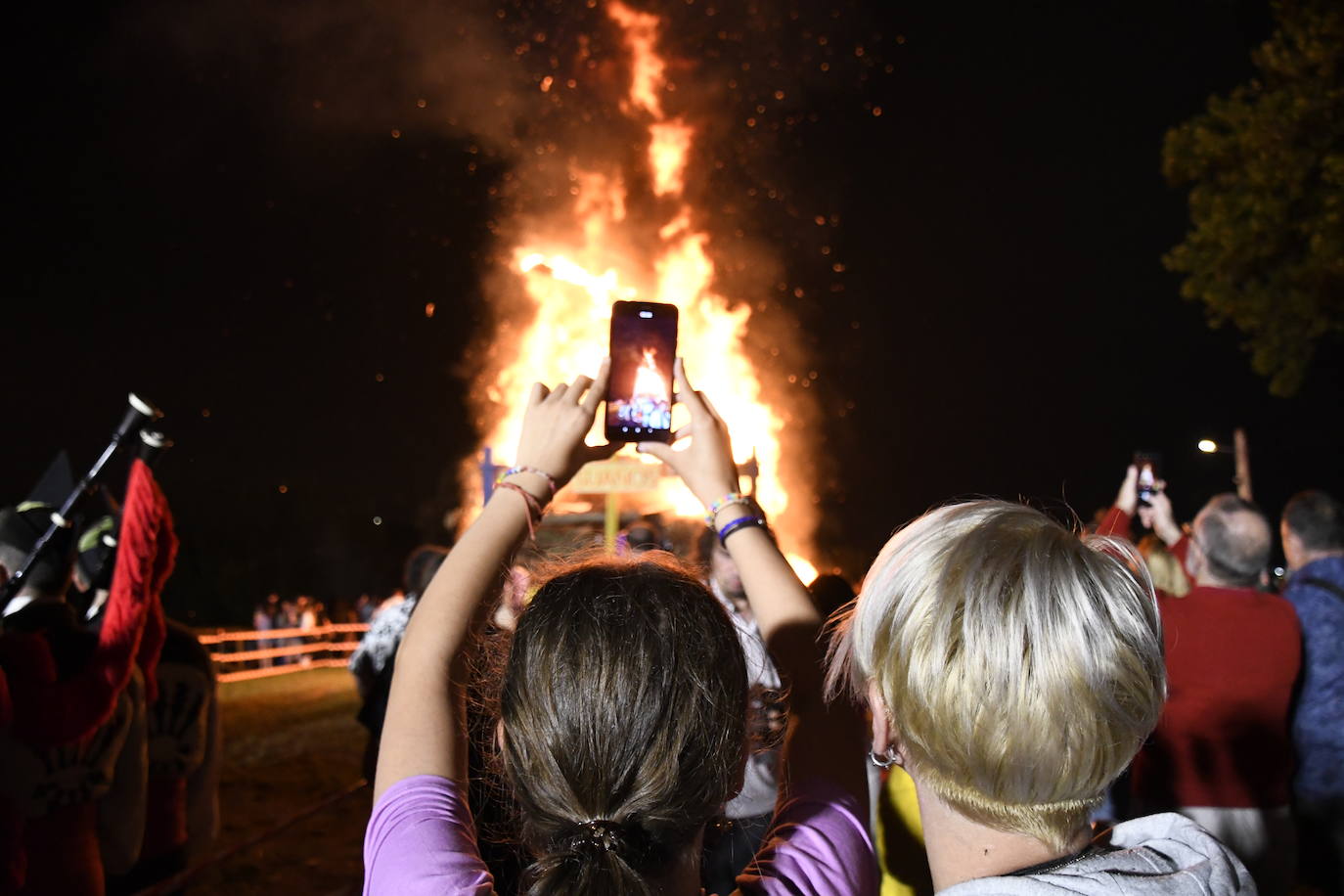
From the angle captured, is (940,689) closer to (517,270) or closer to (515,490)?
(515,490)

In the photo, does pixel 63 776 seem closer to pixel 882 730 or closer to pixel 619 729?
pixel 619 729

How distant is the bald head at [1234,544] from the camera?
13.3ft

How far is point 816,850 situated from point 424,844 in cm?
60

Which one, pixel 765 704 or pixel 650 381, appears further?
pixel 650 381

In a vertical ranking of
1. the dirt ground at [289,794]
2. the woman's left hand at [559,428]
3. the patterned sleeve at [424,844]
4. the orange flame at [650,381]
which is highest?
the orange flame at [650,381]

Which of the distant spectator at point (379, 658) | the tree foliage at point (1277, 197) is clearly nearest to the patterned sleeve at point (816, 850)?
the distant spectator at point (379, 658)

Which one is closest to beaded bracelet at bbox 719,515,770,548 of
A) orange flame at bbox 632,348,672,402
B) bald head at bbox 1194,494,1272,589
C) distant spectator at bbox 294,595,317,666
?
orange flame at bbox 632,348,672,402

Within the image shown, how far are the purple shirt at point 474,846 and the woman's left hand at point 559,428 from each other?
0.66 meters

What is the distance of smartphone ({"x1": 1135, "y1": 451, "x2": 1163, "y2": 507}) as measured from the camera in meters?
5.45

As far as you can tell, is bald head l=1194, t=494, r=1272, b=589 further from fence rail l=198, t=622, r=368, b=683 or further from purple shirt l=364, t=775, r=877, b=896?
fence rail l=198, t=622, r=368, b=683

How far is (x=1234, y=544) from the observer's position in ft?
13.3

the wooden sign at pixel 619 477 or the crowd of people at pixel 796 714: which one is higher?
the wooden sign at pixel 619 477

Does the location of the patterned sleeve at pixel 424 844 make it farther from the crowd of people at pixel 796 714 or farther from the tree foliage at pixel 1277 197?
the tree foliage at pixel 1277 197

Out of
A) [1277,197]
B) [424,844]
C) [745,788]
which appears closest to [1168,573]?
[745,788]
